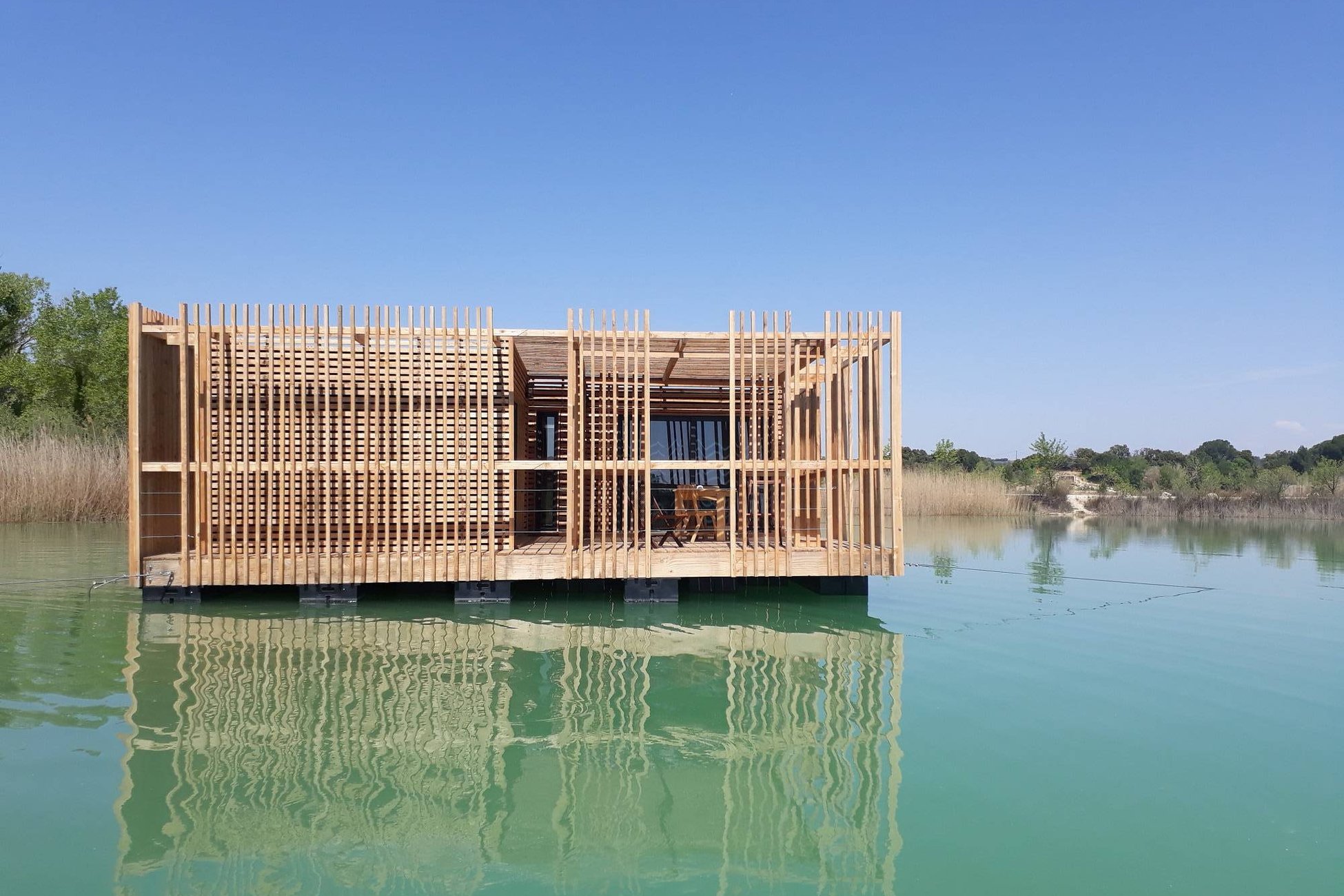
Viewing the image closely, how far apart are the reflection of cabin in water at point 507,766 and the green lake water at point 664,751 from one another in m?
0.02

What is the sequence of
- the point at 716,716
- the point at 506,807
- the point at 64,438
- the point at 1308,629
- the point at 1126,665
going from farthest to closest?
1. the point at 64,438
2. the point at 1308,629
3. the point at 1126,665
4. the point at 716,716
5. the point at 506,807

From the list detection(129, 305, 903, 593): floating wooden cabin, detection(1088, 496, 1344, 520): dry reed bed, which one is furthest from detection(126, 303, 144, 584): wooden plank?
detection(1088, 496, 1344, 520): dry reed bed

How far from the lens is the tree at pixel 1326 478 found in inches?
1069

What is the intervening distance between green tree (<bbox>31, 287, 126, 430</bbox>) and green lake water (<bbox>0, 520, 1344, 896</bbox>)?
67.4ft

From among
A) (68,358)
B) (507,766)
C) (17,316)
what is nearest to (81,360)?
(68,358)

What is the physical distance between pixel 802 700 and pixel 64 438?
2055 cm

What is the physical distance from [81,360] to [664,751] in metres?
28.8

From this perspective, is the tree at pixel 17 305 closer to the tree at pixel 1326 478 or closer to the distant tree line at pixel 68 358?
the distant tree line at pixel 68 358

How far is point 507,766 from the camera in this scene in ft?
14.4

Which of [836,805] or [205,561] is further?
[205,561]

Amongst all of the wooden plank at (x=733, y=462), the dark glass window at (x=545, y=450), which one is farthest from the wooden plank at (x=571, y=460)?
the dark glass window at (x=545, y=450)

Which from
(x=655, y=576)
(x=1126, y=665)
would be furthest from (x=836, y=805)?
(x=655, y=576)

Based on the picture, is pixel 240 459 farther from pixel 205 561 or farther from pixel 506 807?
pixel 506 807

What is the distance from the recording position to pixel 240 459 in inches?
356
